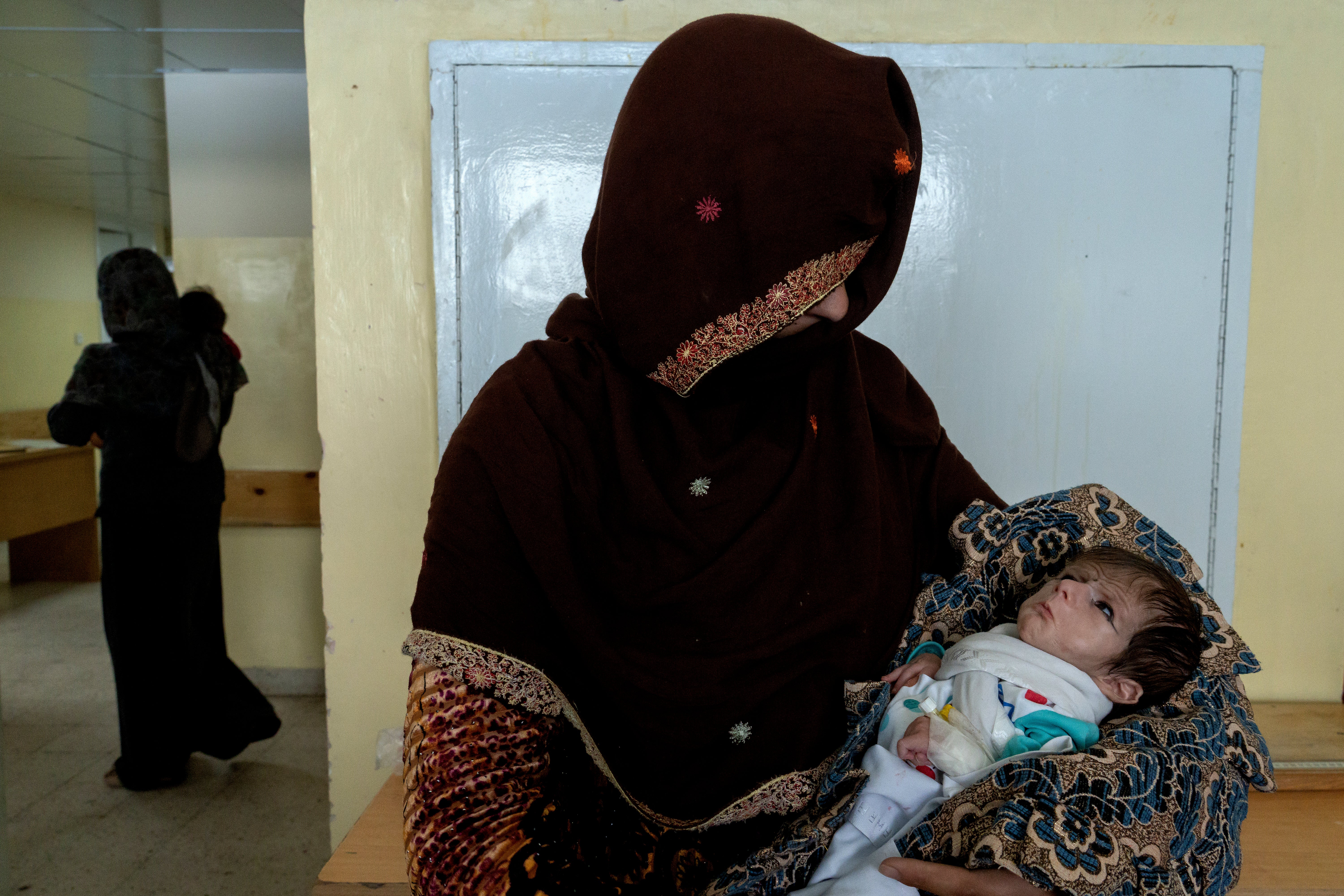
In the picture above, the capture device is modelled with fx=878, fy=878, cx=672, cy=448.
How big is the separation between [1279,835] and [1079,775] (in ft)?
3.59

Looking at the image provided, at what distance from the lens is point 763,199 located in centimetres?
89

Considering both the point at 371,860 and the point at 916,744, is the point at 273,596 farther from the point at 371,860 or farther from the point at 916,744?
the point at 916,744

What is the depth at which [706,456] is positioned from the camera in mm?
1061

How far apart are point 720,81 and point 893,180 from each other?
0.21 metres

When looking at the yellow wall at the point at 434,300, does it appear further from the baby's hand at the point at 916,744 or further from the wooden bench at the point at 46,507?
the wooden bench at the point at 46,507

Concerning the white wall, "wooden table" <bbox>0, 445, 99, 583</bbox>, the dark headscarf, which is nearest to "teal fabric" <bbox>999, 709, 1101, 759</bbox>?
the dark headscarf

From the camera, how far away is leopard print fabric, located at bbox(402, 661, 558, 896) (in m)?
0.85

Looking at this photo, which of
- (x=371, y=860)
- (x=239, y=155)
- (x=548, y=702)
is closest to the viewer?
(x=548, y=702)

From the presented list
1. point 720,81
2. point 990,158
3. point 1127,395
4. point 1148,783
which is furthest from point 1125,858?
point 990,158

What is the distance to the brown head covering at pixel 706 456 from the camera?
2.95 ft

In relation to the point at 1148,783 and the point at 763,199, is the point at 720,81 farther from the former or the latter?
the point at 1148,783

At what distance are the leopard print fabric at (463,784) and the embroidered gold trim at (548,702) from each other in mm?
13

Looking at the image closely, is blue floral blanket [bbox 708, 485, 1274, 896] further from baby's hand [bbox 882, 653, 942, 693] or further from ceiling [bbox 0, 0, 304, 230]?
ceiling [bbox 0, 0, 304, 230]

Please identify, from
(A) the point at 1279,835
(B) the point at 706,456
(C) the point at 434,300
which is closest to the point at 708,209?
(B) the point at 706,456
